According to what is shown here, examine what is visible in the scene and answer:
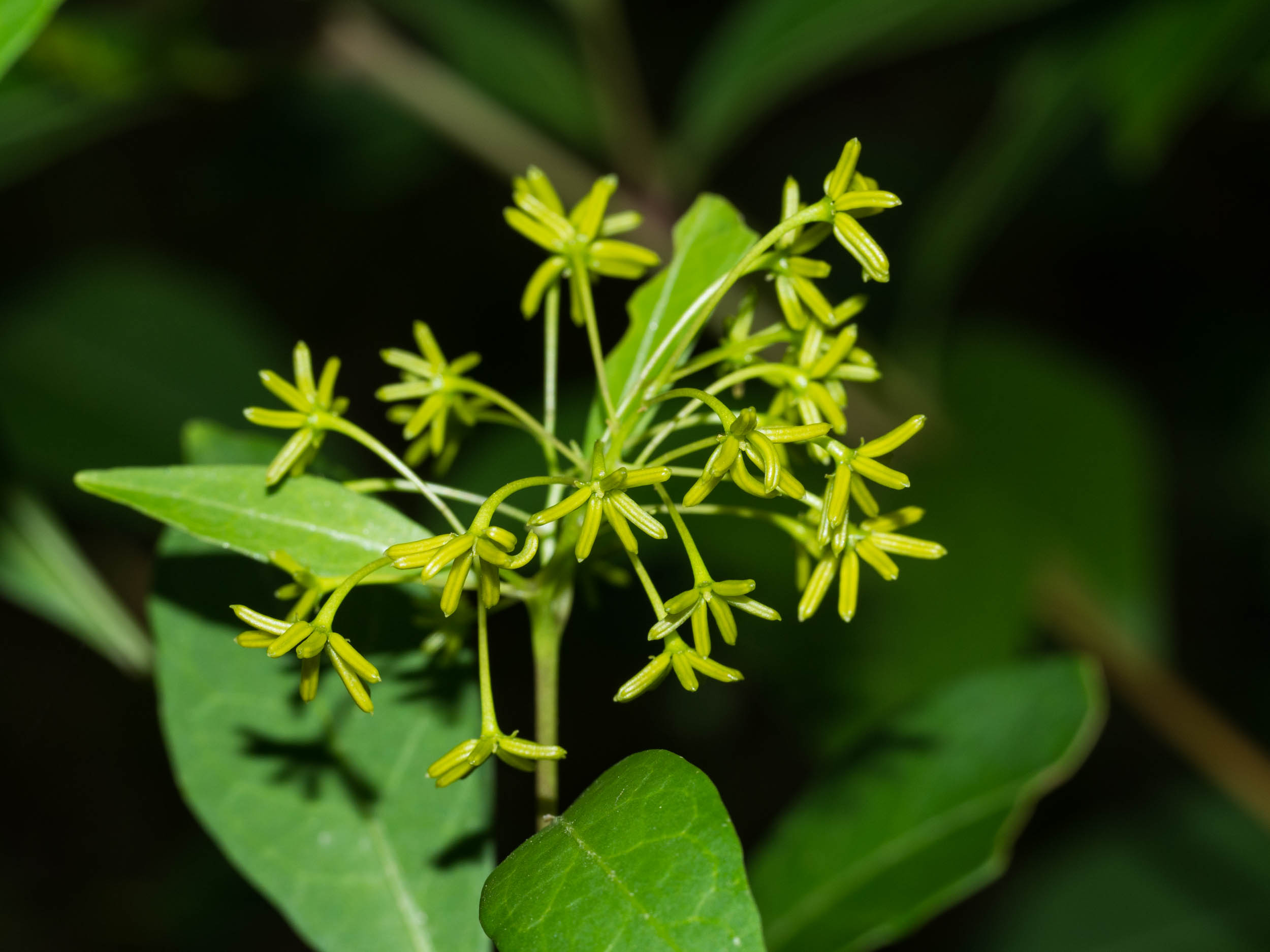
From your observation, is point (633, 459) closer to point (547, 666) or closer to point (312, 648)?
point (547, 666)

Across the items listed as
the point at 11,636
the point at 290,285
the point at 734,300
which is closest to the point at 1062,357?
the point at 734,300

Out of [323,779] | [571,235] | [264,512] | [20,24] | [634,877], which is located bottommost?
[323,779]

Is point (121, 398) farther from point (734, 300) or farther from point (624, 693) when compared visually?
point (624, 693)

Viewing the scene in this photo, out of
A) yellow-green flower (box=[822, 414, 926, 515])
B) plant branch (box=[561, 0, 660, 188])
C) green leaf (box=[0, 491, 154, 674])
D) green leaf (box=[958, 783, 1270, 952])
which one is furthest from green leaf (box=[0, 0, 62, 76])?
green leaf (box=[958, 783, 1270, 952])

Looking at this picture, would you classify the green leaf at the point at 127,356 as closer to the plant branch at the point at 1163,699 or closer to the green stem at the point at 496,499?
the plant branch at the point at 1163,699

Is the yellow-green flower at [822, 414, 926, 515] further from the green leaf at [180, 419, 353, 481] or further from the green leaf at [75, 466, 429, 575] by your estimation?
the green leaf at [180, 419, 353, 481]

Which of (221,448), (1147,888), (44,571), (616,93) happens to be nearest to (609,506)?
(221,448)

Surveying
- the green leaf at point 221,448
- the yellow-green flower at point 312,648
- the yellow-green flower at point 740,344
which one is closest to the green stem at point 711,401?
the yellow-green flower at point 740,344
